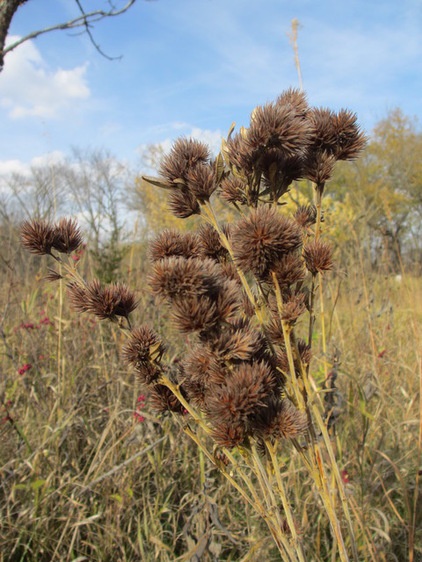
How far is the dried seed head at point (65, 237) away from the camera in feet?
3.02

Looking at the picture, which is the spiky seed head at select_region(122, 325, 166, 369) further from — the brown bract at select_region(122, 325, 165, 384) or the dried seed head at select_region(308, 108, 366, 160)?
the dried seed head at select_region(308, 108, 366, 160)

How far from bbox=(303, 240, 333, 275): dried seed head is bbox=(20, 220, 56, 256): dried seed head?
50 centimetres

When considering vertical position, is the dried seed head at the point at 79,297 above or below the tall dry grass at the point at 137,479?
above

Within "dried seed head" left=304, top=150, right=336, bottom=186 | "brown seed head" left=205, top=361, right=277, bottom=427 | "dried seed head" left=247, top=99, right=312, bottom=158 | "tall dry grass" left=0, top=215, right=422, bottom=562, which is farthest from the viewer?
"tall dry grass" left=0, top=215, right=422, bottom=562

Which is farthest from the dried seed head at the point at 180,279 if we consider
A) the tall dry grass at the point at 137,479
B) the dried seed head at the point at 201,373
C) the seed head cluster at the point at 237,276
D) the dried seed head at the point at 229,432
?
the tall dry grass at the point at 137,479

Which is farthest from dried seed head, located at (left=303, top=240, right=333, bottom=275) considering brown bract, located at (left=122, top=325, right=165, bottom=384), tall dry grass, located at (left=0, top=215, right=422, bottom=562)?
tall dry grass, located at (left=0, top=215, right=422, bottom=562)

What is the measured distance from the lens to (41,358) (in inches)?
113

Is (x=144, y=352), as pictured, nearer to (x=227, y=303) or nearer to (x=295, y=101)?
(x=227, y=303)

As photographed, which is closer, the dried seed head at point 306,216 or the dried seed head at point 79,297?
the dried seed head at point 79,297

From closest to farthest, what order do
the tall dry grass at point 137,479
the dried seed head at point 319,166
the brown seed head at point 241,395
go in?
the brown seed head at point 241,395 → the dried seed head at point 319,166 → the tall dry grass at point 137,479

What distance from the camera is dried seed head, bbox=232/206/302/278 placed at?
29.2 inches

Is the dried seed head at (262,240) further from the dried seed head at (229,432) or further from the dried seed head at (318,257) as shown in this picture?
the dried seed head at (229,432)

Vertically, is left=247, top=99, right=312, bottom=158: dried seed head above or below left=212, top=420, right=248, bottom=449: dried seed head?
above

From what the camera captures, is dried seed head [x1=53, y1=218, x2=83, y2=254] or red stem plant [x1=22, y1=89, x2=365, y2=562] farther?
dried seed head [x1=53, y1=218, x2=83, y2=254]
